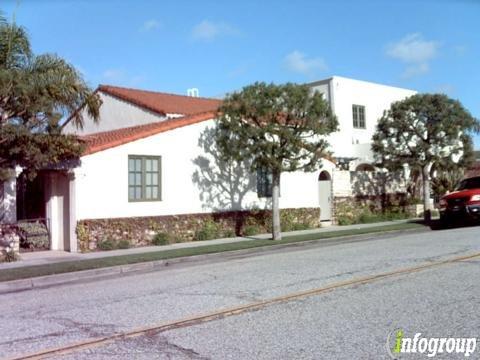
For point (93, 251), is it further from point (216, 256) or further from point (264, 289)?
point (264, 289)

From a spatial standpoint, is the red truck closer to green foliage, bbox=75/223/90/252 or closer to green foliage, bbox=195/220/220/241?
green foliage, bbox=195/220/220/241

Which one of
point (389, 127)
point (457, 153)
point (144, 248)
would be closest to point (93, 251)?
point (144, 248)

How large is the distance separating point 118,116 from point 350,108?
12.8 meters

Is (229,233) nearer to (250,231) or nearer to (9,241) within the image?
(250,231)

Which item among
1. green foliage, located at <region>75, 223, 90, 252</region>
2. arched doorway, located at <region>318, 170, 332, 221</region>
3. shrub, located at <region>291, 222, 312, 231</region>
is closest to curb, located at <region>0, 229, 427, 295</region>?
green foliage, located at <region>75, 223, 90, 252</region>

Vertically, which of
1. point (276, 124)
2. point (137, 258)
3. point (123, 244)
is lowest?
point (137, 258)

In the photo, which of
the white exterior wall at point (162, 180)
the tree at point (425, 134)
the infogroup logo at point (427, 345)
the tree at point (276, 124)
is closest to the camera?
the infogroup logo at point (427, 345)

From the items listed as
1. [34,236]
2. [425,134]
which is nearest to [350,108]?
[425,134]

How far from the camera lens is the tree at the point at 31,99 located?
40.4 feet

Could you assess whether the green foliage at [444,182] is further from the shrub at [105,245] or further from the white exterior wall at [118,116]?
the shrub at [105,245]

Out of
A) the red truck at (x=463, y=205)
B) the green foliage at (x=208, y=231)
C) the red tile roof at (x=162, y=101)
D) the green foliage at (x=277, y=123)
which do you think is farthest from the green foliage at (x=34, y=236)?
the red truck at (x=463, y=205)

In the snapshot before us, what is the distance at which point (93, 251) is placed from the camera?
1638cm

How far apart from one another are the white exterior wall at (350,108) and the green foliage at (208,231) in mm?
11434

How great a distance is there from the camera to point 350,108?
30625 mm
